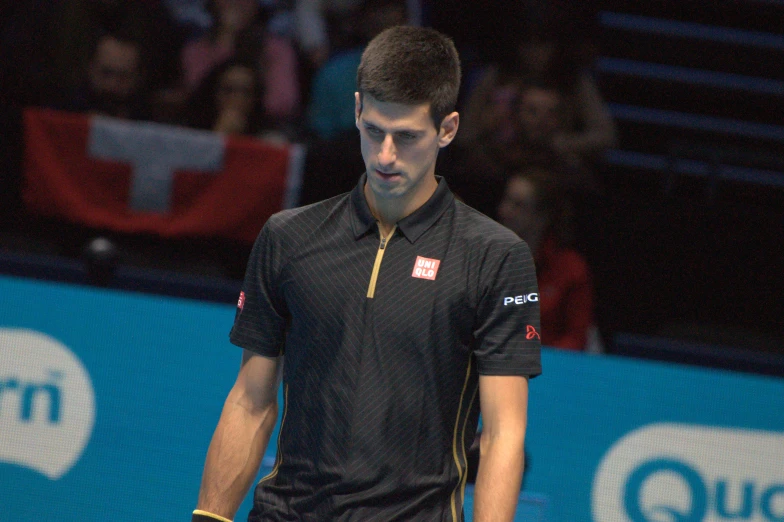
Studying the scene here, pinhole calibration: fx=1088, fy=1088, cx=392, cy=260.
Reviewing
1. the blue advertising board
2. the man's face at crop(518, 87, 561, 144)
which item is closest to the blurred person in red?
the man's face at crop(518, 87, 561, 144)

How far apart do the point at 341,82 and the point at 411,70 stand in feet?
12.7

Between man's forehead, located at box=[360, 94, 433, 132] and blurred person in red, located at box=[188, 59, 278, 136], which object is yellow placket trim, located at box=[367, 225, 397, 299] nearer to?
man's forehead, located at box=[360, 94, 433, 132]

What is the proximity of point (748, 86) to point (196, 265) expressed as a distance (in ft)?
13.7

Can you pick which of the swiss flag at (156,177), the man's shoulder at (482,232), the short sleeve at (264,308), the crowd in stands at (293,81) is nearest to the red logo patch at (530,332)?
the man's shoulder at (482,232)

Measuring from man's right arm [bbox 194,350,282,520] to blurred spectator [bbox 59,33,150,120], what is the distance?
3.70 m

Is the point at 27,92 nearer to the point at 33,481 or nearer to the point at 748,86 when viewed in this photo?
the point at 33,481

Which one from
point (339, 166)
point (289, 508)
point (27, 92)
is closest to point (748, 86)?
point (339, 166)

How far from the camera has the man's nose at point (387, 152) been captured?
7.34ft

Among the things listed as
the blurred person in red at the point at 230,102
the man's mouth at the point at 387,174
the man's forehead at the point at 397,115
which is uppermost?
the blurred person in red at the point at 230,102

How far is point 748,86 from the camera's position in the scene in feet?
24.5

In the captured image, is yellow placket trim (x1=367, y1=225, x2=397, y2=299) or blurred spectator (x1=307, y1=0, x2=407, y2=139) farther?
blurred spectator (x1=307, y1=0, x2=407, y2=139)

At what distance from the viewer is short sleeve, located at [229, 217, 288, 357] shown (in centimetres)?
239

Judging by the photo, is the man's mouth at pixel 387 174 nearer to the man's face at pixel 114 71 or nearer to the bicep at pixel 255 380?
the bicep at pixel 255 380

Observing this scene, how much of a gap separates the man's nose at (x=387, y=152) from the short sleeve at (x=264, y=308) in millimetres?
323
